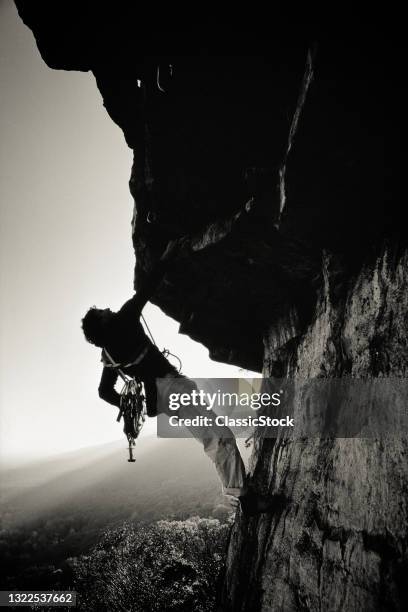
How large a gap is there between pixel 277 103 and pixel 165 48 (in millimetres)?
1422

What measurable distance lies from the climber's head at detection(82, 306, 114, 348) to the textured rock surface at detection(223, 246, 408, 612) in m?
3.01

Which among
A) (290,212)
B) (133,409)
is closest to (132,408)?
(133,409)

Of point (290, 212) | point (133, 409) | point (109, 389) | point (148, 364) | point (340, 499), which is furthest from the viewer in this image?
point (109, 389)

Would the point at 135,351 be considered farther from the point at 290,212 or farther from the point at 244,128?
the point at 244,128

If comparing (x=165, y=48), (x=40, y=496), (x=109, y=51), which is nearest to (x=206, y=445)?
(x=165, y=48)

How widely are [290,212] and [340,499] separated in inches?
119

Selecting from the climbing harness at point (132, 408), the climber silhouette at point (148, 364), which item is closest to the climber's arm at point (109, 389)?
the climber silhouette at point (148, 364)

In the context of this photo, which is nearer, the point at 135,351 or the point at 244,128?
the point at 244,128

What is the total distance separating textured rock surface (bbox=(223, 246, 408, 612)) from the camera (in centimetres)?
228

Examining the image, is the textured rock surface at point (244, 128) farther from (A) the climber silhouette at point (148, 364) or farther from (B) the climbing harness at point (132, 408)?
(B) the climbing harness at point (132, 408)

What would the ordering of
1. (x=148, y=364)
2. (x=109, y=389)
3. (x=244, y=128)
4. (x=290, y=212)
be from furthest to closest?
(x=109, y=389) < (x=148, y=364) < (x=244, y=128) < (x=290, y=212)

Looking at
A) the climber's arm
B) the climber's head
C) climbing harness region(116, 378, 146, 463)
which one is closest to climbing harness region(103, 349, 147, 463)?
climbing harness region(116, 378, 146, 463)

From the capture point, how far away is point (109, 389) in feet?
17.5

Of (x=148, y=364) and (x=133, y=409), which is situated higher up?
(x=148, y=364)
